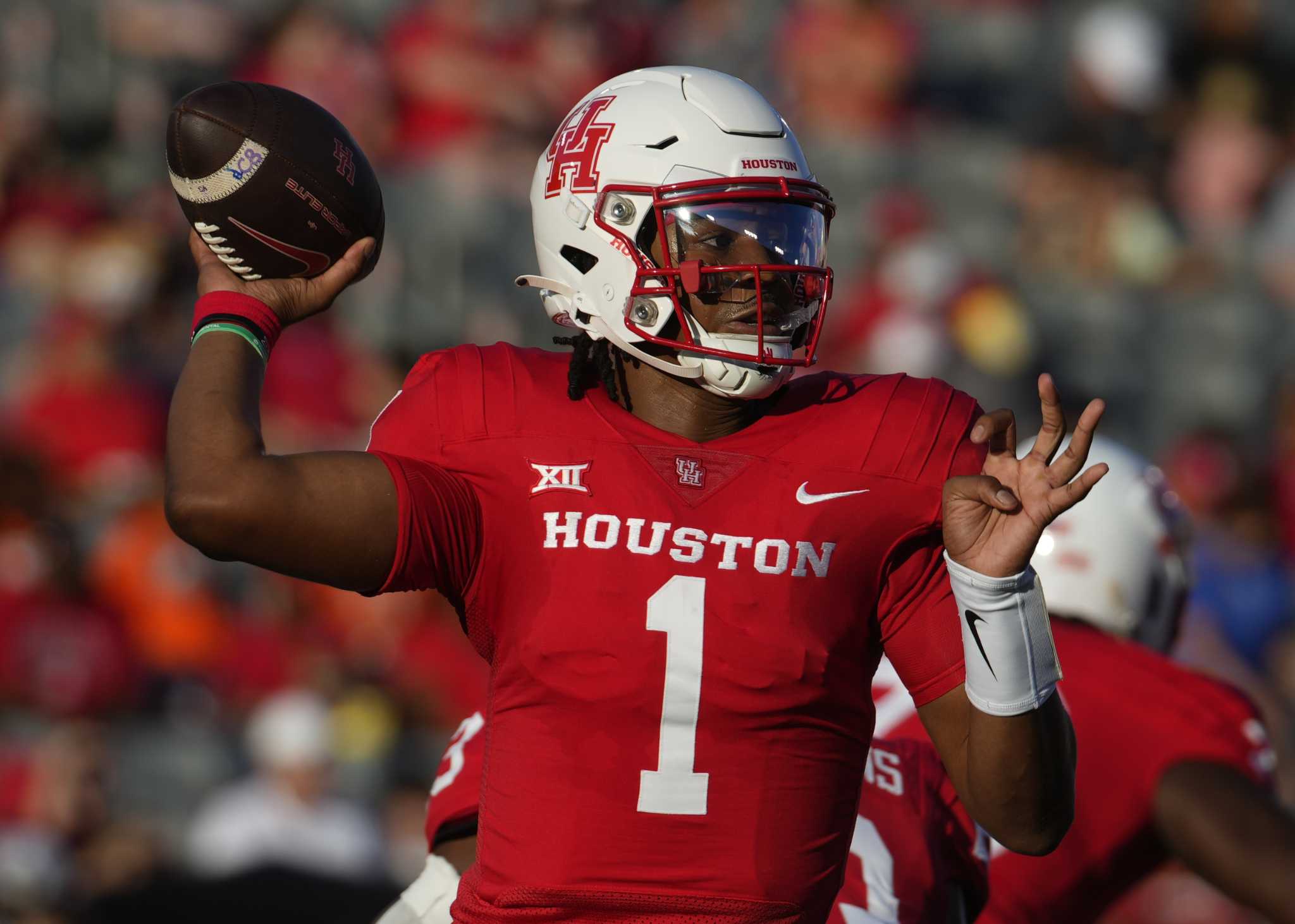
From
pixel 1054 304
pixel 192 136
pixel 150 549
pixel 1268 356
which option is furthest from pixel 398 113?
pixel 192 136

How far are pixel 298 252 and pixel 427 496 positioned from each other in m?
0.50

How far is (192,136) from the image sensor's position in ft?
9.38

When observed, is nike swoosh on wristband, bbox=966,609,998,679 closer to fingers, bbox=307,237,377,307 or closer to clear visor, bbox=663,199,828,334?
clear visor, bbox=663,199,828,334

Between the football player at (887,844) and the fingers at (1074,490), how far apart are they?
79 cm

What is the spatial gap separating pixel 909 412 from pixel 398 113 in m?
6.78

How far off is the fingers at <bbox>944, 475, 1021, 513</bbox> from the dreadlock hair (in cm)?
62

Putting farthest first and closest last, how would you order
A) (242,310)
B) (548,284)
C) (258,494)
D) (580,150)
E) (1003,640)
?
(548,284) < (580,150) < (242,310) < (1003,640) < (258,494)

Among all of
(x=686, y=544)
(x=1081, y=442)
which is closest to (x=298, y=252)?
(x=686, y=544)

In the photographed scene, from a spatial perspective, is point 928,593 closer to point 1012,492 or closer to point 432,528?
point 1012,492

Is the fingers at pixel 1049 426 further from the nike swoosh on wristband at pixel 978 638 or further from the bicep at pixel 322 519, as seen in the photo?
the bicep at pixel 322 519

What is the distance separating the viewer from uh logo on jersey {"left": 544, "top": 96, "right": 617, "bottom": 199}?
9.73ft

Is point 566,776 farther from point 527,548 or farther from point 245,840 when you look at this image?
point 245,840

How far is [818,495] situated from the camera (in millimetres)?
2686

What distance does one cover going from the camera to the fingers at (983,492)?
2.51 metres
